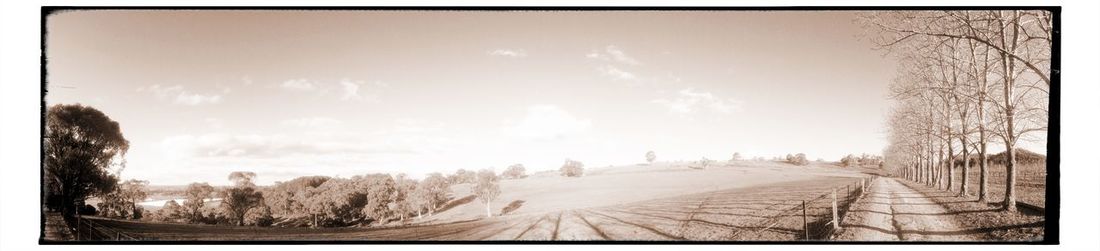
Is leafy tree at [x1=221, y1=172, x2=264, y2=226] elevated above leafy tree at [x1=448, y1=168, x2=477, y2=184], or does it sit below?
below

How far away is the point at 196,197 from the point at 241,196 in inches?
35.4

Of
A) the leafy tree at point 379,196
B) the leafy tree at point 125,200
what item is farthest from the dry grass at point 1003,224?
the leafy tree at point 125,200

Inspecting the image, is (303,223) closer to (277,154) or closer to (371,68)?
(277,154)

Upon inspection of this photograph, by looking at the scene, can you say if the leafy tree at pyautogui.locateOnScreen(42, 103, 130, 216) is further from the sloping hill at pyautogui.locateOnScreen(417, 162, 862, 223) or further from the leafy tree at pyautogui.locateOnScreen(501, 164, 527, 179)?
the leafy tree at pyautogui.locateOnScreen(501, 164, 527, 179)

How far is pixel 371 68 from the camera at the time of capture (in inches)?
442

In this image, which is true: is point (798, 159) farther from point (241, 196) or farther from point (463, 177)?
point (241, 196)

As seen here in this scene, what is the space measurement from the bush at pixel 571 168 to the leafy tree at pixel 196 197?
7.92m

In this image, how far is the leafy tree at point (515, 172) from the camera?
1145 centimetres

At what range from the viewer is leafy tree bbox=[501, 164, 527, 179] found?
1145 centimetres

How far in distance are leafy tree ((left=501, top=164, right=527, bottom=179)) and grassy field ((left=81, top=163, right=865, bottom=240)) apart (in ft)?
0.49

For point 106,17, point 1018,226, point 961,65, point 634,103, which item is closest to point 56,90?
point 106,17

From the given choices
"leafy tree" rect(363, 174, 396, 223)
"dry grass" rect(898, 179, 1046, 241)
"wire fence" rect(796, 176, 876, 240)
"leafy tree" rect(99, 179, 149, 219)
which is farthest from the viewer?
"leafy tree" rect(363, 174, 396, 223)

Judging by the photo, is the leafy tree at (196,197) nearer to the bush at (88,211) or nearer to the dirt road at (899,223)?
the bush at (88,211)

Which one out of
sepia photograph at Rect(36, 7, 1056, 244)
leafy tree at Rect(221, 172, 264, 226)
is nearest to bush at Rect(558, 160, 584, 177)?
sepia photograph at Rect(36, 7, 1056, 244)
